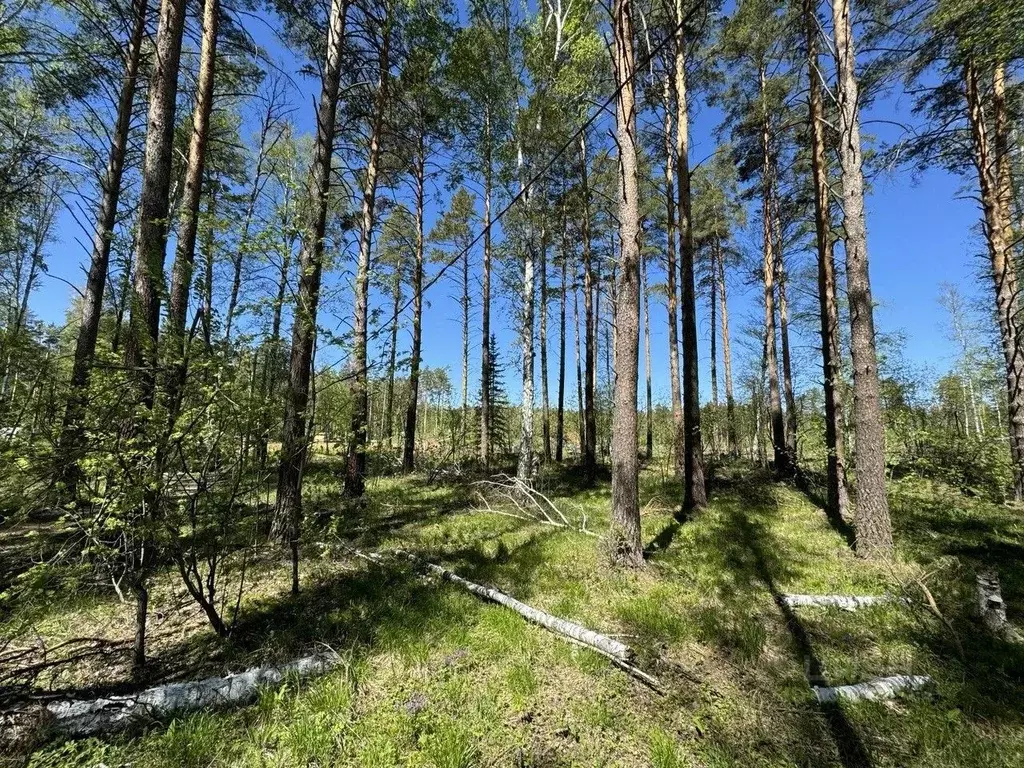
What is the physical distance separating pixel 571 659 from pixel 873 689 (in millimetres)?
2207

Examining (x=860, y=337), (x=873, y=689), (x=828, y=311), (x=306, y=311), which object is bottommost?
(x=873, y=689)

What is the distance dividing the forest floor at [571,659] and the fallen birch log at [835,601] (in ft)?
0.36

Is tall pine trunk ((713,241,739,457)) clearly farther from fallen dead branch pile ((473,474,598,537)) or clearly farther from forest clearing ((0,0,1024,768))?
fallen dead branch pile ((473,474,598,537))

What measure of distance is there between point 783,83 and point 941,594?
10654mm

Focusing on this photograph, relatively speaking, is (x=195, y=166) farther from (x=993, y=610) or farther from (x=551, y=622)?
(x=993, y=610)

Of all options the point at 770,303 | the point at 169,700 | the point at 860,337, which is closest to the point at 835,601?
the point at 860,337

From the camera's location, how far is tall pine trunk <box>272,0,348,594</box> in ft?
12.7

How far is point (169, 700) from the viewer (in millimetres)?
2564

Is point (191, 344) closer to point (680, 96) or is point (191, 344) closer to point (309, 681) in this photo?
point (309, 681)

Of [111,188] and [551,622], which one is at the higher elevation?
[111,188]

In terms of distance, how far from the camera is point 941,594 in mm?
4387

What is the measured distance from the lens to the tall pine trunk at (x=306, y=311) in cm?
386

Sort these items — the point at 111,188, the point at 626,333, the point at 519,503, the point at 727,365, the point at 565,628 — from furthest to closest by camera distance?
the point at 727,365
the point at 111,188
the point at 519,503
the point at 626,333
the point at 565,628

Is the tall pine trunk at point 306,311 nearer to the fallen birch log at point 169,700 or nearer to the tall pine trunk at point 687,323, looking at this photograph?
the fallen birch log at point 169,700
